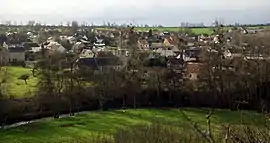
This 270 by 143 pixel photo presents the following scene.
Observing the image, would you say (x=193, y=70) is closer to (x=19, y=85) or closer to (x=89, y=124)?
(x=89, y=124)

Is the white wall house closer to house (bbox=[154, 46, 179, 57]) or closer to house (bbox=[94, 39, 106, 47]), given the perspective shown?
house (bbox=[154, 46, 179, 57])

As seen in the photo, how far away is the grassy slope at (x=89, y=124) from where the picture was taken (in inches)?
1094

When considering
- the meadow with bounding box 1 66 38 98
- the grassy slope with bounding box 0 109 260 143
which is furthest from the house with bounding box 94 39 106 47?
the grassy slope with bounding box 0 109 260 143

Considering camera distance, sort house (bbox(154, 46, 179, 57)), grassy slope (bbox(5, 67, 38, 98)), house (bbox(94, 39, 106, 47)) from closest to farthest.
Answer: grassy slope (bbox(5, 67, 38, 98)), house (bbox(154, 46, 179, 57)), house (bbox(94, 39, 106, 47))

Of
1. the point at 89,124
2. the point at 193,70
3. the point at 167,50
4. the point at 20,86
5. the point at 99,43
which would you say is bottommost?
the point at 89,124

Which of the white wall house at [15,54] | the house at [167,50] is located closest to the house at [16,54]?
the white wall house at [15,54]

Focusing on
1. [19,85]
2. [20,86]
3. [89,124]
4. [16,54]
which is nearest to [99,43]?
[16,54]

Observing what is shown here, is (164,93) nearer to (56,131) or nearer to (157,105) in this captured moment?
(157,105)

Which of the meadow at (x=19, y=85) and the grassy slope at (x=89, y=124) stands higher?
the meadow at (x=19, y=85)

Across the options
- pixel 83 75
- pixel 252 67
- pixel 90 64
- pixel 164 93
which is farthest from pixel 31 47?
pixel 252 67

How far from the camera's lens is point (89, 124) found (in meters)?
32.1

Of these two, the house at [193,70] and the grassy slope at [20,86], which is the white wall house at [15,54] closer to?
the grassy slope at [20,86]

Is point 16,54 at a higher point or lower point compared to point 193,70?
higher

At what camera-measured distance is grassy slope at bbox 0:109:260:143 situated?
2780cm
